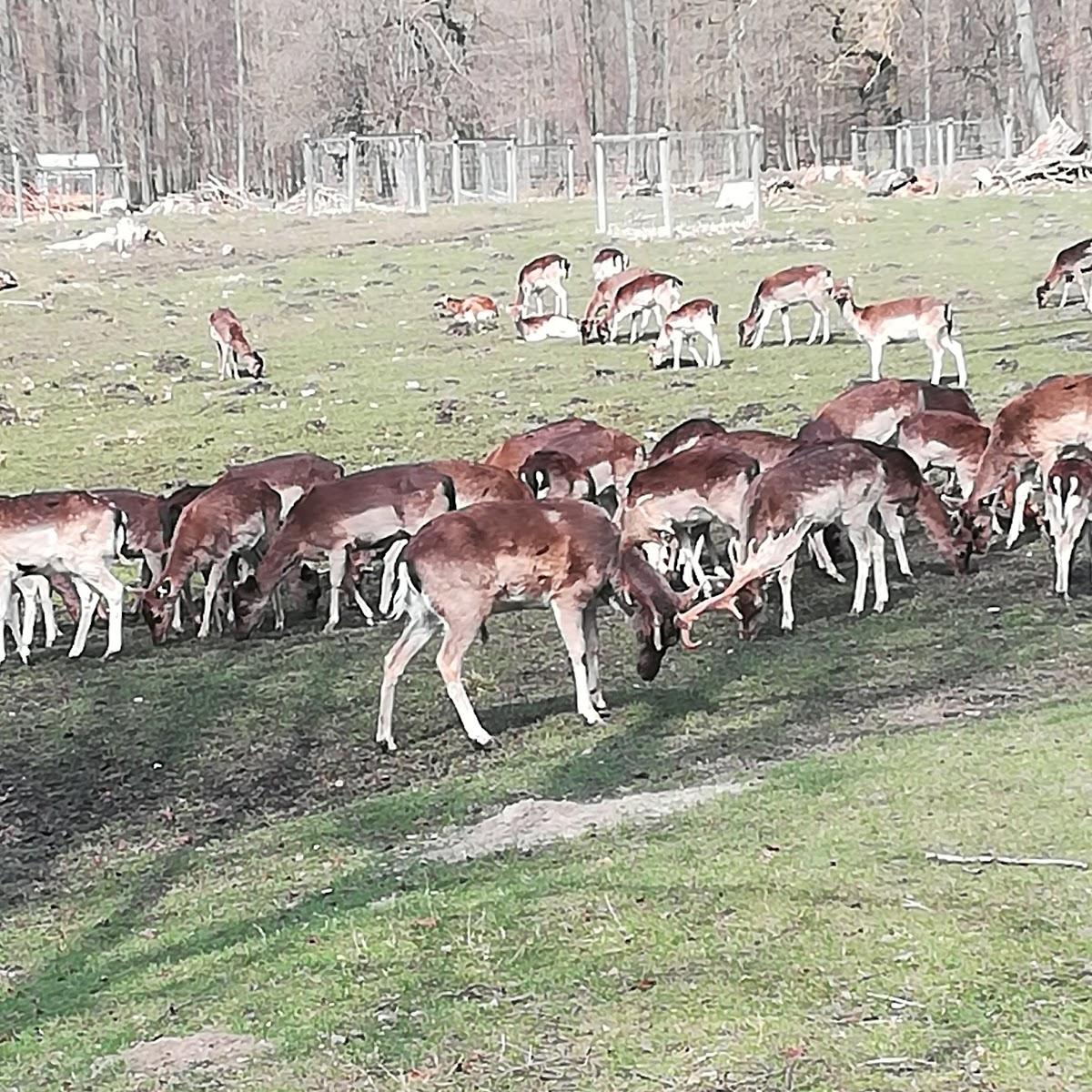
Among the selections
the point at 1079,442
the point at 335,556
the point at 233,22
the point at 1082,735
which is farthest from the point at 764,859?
the point at 233,22

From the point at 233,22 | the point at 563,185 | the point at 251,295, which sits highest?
the point at 233,22

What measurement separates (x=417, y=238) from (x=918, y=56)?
33.8 meters

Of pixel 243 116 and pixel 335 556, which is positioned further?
pixel 243 116

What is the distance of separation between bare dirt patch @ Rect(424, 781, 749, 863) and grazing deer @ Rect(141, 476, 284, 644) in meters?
4.32

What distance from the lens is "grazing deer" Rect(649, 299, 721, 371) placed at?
2077cm

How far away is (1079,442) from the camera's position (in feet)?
39.5

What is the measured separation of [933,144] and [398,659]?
123 feet

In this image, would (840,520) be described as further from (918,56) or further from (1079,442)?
(918,56)

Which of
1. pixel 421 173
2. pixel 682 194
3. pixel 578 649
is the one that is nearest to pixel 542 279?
pixel 682 194

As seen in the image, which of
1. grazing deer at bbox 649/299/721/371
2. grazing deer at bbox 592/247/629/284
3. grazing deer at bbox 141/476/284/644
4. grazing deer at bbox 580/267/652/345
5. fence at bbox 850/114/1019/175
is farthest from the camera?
fence at bbox 850/114/1019/175

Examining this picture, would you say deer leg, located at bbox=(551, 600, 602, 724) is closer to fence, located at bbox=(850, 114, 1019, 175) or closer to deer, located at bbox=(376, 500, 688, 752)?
deer, located at bbox=(376, 500, 688, 752)

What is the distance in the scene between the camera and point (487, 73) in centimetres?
6391

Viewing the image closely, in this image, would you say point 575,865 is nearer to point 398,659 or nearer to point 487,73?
point 398,659

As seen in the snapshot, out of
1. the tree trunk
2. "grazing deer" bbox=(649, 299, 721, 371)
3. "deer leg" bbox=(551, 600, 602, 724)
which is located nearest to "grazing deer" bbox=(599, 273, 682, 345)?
"grazing deer" bbox=(649, 299, 721, 371)
